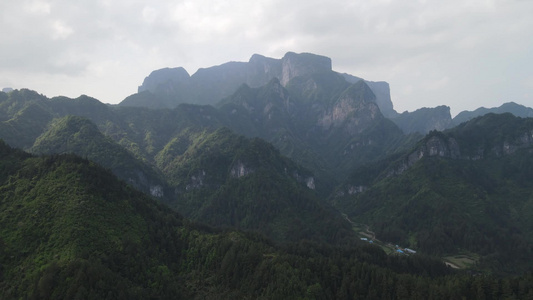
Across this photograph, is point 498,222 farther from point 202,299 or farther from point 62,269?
point 62,269

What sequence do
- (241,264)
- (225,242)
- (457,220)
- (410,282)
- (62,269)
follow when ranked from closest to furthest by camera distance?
1. (62,269)
2. (410,282)
3. (241,264)
4. (225,242)
5. (457,220)

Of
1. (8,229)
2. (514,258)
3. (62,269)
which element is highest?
(8,229)

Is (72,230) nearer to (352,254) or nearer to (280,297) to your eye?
(280,297)

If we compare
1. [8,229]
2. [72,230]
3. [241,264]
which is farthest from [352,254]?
[8,229]

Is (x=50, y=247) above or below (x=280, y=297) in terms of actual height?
above

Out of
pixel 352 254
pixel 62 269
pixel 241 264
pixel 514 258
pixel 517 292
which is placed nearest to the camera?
pixel 62 269

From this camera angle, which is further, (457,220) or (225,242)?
(457,220)
